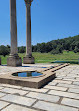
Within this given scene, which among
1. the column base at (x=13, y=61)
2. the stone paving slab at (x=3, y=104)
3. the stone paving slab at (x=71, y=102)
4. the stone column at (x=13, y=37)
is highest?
the stone column at (x=13, y=37)

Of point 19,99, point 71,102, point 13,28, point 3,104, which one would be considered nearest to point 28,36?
point 13,28

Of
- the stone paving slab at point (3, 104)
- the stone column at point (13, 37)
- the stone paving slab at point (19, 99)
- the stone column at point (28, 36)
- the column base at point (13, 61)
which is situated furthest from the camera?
the stone column at point (28, 36)

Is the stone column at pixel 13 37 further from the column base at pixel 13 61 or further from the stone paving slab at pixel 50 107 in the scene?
the stone paving slab at pixel 50 107

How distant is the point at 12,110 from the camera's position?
2609mm

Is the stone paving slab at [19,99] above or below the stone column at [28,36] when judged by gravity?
below

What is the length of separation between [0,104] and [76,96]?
246 cm

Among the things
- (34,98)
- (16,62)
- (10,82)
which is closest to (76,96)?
(34,98)

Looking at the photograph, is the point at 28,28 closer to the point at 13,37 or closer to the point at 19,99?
the point at 13,37

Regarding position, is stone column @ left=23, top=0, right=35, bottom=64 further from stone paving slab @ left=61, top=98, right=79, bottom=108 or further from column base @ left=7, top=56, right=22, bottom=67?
stone paving slab @ left=61, top=98, right=79, bottom=108

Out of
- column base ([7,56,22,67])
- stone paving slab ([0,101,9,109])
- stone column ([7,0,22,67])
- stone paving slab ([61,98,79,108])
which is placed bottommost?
stone paving slab ([61,98,79,108])

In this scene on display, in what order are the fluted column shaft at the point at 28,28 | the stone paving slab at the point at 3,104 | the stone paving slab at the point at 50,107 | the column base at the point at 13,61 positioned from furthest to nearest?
1. the fluted column shaft at the point at 28,28
2. the column base at the point at 13,61
3. the stone paving slab at the point at 3,104
4. the stone paving slab at the point at 50,107

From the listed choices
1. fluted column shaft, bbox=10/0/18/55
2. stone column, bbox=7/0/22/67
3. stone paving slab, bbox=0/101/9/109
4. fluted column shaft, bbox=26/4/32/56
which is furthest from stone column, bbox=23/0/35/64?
stone paving slab, bbox=0/101/9/109

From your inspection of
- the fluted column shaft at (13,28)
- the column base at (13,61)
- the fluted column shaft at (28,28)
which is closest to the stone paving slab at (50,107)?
the column base at (13,61)

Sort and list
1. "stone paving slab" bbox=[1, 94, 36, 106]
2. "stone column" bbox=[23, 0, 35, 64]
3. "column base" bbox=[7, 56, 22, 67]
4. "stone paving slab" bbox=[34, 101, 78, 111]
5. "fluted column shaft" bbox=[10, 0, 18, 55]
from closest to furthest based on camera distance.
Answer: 1. "stone paving slab" bbox=[34, 101, 78, 111]
2. "stone paving slab" bbox=[1, 94, 36, 106]
3. "column base" bbox=[7, 56, 22, 67]
4. "fluted column shaft" bbox=[10, 0, 18, 55]
5. "stone column" bbox=[23, 0, 35, 64]
